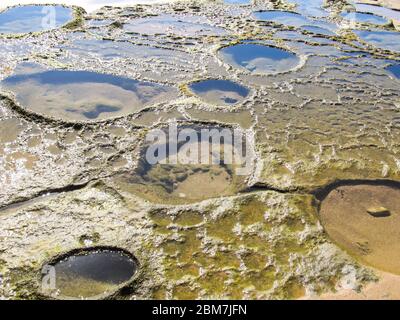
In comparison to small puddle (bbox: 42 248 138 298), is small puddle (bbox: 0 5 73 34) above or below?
above

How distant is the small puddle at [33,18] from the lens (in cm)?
1229

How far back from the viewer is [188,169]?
21.6 ft

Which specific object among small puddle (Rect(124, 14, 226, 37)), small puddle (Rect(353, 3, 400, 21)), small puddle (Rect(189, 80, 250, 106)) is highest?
small puddle (Rect(353, 3, 400, 21))

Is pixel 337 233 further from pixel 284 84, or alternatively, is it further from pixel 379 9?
pixel 379 9

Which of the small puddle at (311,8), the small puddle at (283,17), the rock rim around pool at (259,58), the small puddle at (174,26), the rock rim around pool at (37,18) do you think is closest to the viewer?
the rock rim around pool at (259,58)

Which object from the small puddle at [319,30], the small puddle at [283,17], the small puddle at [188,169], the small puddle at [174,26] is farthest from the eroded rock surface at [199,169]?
the small puddle at [283,17]

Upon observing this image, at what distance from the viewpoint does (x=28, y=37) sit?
37.7 ft

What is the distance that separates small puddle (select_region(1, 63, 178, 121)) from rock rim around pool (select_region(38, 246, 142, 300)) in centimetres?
345

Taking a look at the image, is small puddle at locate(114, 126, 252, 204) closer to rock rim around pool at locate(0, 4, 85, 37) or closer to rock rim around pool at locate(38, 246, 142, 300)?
rock rim around pool at locate(38, 246, 142, 300)

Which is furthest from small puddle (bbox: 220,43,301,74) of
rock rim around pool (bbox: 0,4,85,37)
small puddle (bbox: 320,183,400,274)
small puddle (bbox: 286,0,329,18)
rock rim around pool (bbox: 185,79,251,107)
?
small puddle (bbox: 286,0,329,18)

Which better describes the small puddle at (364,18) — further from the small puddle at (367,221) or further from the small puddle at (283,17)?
the small puddle at (367,221)

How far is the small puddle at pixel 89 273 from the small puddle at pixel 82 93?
11.4 feet

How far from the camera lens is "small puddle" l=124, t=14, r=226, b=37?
12797 mm

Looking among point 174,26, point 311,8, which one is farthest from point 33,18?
point 311,8
